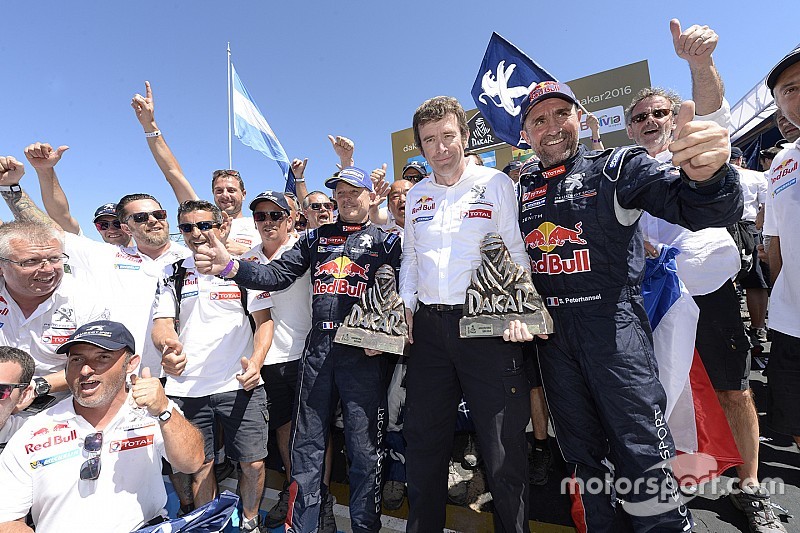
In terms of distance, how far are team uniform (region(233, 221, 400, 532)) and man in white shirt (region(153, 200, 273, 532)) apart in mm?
536

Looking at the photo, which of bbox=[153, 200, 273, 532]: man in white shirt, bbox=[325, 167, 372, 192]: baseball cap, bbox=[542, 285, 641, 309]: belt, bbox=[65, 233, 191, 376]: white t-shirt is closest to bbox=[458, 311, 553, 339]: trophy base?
bbox=[542, 285, 641, 309]: belt

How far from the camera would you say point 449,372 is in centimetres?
229

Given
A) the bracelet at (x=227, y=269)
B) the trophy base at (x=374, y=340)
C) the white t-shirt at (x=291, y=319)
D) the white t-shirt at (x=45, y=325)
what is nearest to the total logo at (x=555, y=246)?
the trophy base at (x=374, y=340)

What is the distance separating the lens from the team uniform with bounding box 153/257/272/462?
2949 mm

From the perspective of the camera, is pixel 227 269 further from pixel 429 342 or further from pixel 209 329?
pixel 429 342

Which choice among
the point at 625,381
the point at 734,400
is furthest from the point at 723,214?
the point at 734,400

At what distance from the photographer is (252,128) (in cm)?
847

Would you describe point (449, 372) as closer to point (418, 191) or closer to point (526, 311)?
point (526, 311)

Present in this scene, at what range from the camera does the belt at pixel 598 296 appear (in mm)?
1961

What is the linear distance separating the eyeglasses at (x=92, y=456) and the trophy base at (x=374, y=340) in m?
1.40

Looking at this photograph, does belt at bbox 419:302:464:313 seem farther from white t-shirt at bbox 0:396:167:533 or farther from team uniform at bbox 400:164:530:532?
white t-shirt at bbox 0:396:167:533

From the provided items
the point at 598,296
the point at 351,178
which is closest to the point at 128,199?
the point at 351,178

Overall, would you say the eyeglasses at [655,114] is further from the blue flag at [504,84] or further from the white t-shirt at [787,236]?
the blue flag at [504,84]

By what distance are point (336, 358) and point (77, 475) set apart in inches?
59.0
